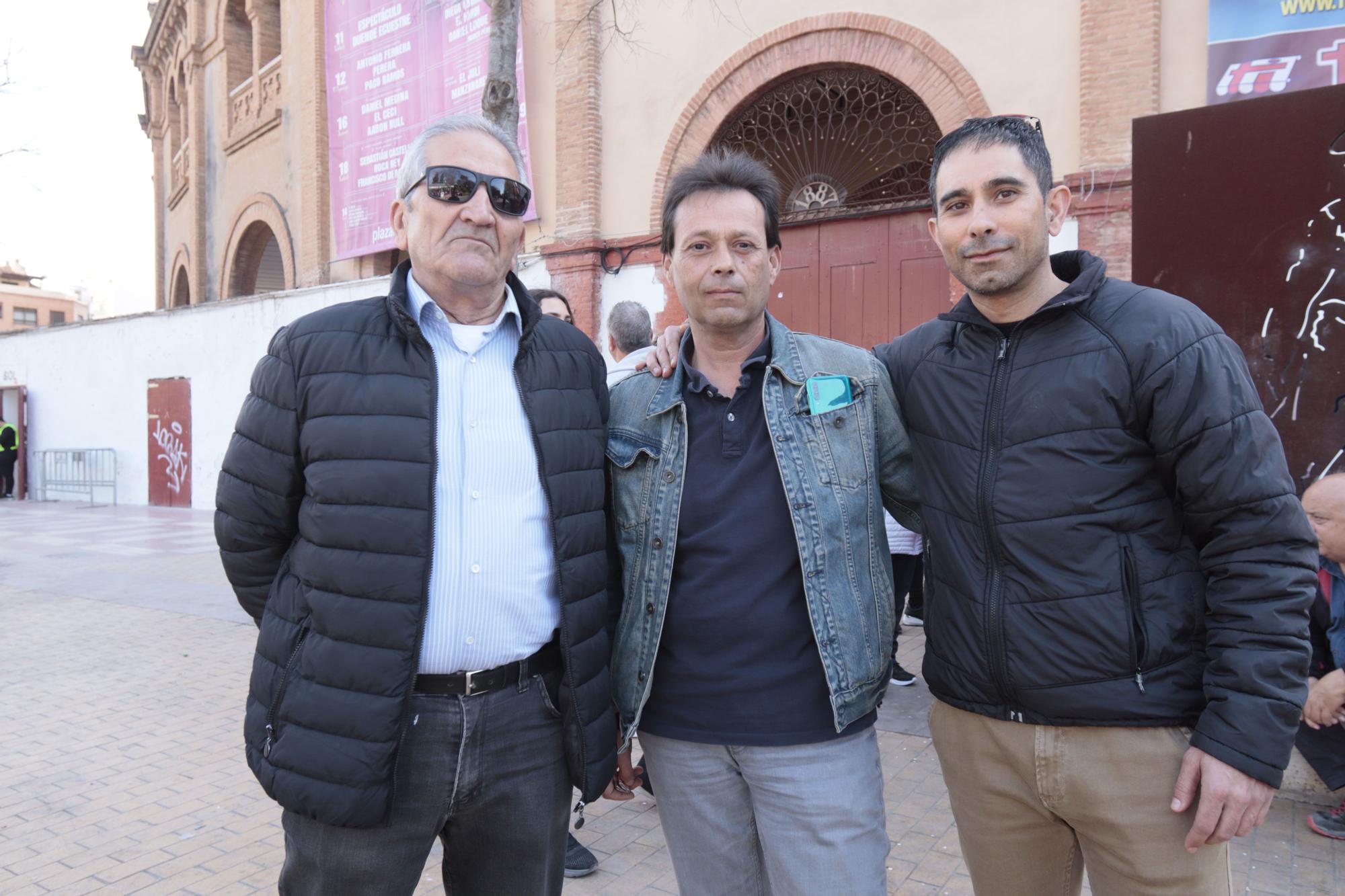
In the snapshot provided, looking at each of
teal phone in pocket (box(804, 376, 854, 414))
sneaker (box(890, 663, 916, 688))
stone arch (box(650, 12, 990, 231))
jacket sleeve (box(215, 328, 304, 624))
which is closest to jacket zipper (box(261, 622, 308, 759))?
jacket sleeve (box(215, 328, 304, 624))

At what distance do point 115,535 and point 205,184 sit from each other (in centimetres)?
990

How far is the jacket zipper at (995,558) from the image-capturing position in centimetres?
193

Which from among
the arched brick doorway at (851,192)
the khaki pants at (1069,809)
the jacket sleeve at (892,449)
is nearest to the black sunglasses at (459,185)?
the jacket sleeve at (892,449)

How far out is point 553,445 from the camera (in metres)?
2.13

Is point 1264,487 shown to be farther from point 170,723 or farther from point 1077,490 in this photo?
point 170,723

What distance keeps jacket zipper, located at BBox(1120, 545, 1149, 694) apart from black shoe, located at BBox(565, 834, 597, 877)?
234 cm

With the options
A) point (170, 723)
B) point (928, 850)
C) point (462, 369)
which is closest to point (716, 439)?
point (462, 369)

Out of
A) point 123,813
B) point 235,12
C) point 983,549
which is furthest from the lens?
point 235,12

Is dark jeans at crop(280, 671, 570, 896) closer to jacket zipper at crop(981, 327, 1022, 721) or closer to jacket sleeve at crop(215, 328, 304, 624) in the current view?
jacket sleeve at crop(215, 328, 304, 624)

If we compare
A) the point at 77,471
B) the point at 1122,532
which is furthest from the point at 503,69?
the point at 77,471

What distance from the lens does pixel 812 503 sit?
208 cm

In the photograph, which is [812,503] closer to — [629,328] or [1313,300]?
[629,328]

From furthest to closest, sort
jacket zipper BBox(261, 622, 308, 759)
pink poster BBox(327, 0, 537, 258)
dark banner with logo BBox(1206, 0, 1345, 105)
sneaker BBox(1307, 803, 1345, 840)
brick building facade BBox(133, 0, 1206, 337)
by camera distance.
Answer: pink poster BBox(327, 0, 537, 258) → brick building facade BBox(133, 0, 1206, 337) → dark banner with logo BBox(1206, 0, 1345, 105) → sneaker BBox(1307, 803, 1345, 840) → jacket zipper BBox(261, 622, 308, 759)

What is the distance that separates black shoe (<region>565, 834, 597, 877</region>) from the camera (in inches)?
133
